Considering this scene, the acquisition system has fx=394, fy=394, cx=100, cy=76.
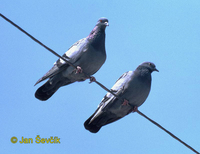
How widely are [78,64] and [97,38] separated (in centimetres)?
83

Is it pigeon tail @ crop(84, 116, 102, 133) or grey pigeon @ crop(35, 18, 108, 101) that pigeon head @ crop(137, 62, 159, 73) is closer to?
grey pigeon @ crop(35, 18, 108, 101)

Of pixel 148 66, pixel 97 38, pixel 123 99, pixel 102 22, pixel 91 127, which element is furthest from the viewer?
pixel 102 22

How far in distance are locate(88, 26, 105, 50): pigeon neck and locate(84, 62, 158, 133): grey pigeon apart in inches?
36.3

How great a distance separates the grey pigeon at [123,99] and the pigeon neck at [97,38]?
0.92 meters

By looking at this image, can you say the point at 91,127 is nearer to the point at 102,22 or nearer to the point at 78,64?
the point at 78,64

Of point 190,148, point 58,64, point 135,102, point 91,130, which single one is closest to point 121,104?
point 135,102

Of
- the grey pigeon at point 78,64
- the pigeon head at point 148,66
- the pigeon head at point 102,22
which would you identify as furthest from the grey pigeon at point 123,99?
the pigeon head at point 102,22

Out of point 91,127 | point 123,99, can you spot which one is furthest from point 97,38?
point 91,127

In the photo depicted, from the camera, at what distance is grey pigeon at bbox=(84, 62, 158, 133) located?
897 centimetres

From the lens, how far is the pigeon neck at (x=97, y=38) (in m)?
9.36

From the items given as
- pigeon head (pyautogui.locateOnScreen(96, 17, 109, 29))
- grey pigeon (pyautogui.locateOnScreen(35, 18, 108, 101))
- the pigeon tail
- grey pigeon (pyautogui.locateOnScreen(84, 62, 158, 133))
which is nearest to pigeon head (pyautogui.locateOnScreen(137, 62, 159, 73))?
grey pigeon (pyautogui.locateOnScreen(84, 62, 158, 133))

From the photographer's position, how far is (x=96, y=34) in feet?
31.5

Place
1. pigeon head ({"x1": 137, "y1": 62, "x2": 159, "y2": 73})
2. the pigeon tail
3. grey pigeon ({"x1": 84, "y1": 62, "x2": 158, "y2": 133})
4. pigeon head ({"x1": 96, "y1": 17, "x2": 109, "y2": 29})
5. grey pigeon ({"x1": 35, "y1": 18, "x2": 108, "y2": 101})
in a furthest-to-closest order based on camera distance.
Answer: pigeon head ({"x1": 96, "y1": 17, "x2": 109, "y2": 29}), pigeon head ({"x1": 137, "y1": 62, "x2": 159, "y2": 73}), the pigeon tail, grey pigeon ({"x1": 35, "y1": 18, "x2": 108, "y2": 101}), grey pigeon ({"x1": 84, "y1": 62, "x2": 158, "y2": 133})

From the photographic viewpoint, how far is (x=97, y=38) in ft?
31.1
